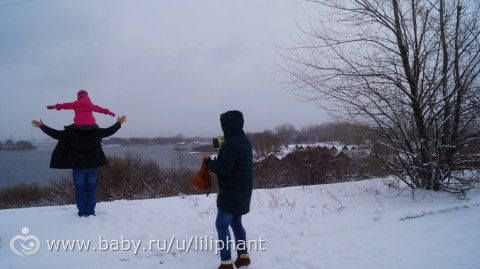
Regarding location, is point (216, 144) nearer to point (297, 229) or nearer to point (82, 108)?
point (297, 229)

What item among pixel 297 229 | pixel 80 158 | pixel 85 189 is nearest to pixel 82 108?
pixel 80 158

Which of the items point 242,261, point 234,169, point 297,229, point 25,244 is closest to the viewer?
point 234,169

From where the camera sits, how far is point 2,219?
18.3ft

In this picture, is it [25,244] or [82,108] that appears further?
[82,108]

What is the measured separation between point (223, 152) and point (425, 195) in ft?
17.1

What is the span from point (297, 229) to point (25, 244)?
12.7 feet

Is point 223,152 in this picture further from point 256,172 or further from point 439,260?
point 256,172

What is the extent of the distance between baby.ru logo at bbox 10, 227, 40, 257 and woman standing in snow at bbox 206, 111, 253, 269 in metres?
2.56

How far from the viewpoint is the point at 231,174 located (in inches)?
149

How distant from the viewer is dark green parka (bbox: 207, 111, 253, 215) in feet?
12.2

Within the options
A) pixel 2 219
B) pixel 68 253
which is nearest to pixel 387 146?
pixel 68 253

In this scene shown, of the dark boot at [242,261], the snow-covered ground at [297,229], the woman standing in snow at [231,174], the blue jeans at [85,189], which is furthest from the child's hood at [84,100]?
the dark boot at [242,261]

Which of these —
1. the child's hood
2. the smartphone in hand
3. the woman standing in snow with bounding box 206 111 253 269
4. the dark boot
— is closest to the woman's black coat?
the child's hood

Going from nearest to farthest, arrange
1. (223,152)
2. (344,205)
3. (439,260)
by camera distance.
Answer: (223,152) < (439,260) < (344,205)
